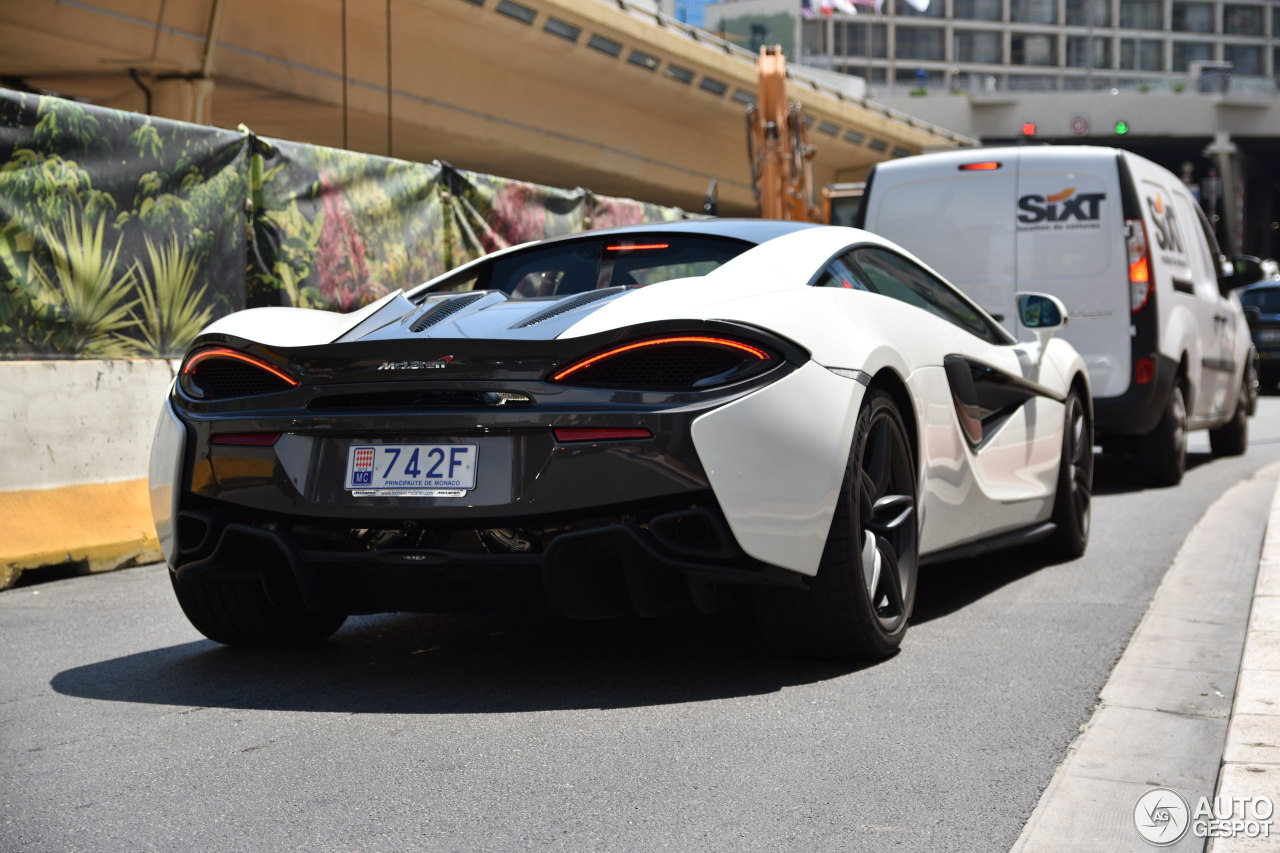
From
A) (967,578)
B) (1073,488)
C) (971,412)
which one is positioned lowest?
(967,578)

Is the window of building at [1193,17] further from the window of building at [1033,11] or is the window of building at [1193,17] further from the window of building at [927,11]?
the window of building at [927,11]

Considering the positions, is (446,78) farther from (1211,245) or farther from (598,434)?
(598,434)

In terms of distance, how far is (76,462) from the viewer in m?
7.18

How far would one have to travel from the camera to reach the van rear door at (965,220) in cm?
1031

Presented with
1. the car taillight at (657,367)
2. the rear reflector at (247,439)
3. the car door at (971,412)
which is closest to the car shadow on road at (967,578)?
the car door at (971,412)

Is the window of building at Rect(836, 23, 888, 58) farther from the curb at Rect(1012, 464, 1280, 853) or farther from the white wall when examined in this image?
the curb at Rect(1012, 464, 1280, 853)

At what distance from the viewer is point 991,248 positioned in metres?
10.3

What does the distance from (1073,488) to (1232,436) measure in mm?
7199

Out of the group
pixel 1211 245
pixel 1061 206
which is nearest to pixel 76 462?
pixel 1061 206

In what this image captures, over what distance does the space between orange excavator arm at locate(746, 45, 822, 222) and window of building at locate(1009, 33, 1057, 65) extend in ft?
375

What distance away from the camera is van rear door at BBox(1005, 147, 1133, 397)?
1020 centimetres

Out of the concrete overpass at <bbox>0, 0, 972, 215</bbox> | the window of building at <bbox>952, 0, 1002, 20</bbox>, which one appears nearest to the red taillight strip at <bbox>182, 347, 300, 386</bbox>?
the concrete overpass at <bbox>0, 0, 972, 215</bbox>

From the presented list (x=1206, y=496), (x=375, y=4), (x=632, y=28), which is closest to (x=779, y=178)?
(x=375, y=4)

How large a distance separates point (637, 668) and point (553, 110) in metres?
26.7
